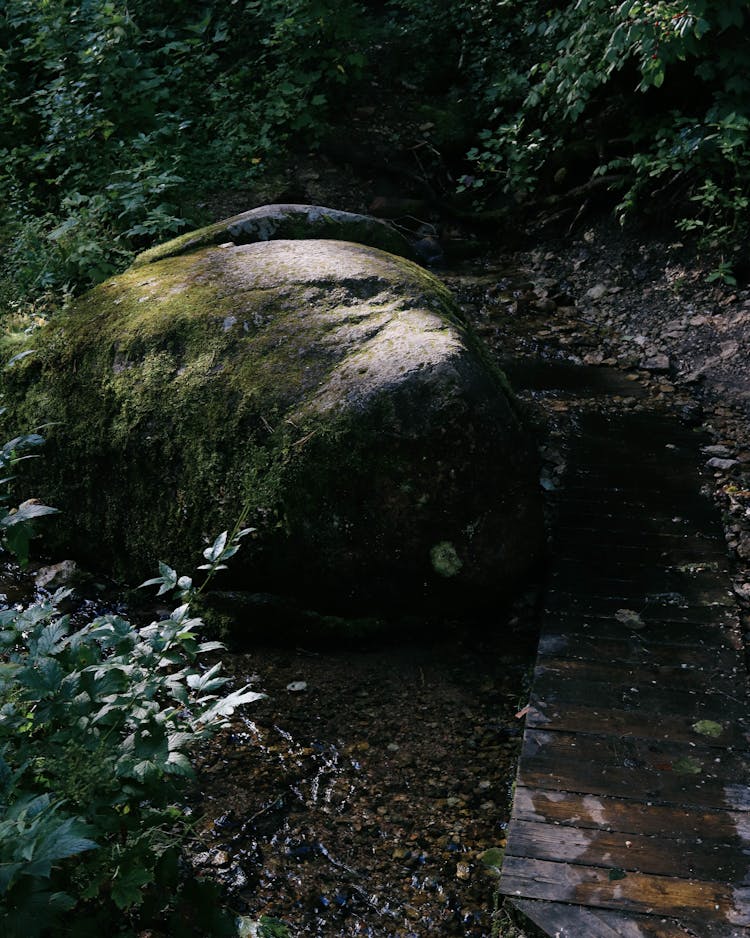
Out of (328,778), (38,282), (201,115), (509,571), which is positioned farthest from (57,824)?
(201,115)

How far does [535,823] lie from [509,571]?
125cm

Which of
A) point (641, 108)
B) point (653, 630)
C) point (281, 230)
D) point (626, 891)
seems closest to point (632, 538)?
point (653, 630)

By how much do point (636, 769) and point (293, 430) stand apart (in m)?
1.86

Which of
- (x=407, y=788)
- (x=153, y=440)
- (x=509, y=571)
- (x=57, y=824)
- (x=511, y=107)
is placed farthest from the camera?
(x=511, y=107)

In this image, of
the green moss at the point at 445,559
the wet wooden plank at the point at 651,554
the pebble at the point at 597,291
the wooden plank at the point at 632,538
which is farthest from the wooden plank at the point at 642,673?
the pebble at the point at 597,291

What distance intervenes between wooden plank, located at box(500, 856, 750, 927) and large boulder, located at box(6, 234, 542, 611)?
4.35 ft

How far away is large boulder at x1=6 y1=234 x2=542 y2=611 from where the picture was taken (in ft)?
11.3

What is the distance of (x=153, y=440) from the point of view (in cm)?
391

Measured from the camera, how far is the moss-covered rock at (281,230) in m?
5.01

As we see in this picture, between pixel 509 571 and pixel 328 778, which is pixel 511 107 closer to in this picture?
pixel 509 571

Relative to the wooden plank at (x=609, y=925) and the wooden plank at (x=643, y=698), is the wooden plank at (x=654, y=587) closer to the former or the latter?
the wooden plank at (x=643, y=698)

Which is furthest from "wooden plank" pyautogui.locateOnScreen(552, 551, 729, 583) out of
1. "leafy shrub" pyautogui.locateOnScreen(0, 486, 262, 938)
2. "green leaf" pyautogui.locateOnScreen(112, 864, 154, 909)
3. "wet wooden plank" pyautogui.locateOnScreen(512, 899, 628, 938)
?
"green leaf" pyautogui.locateOnScreen(112, 864, 154, 909)

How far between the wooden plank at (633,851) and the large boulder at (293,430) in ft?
3.96

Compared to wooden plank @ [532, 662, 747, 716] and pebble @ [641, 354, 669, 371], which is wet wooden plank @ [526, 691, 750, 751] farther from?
pebble @ [641, 354, 669, 371]
